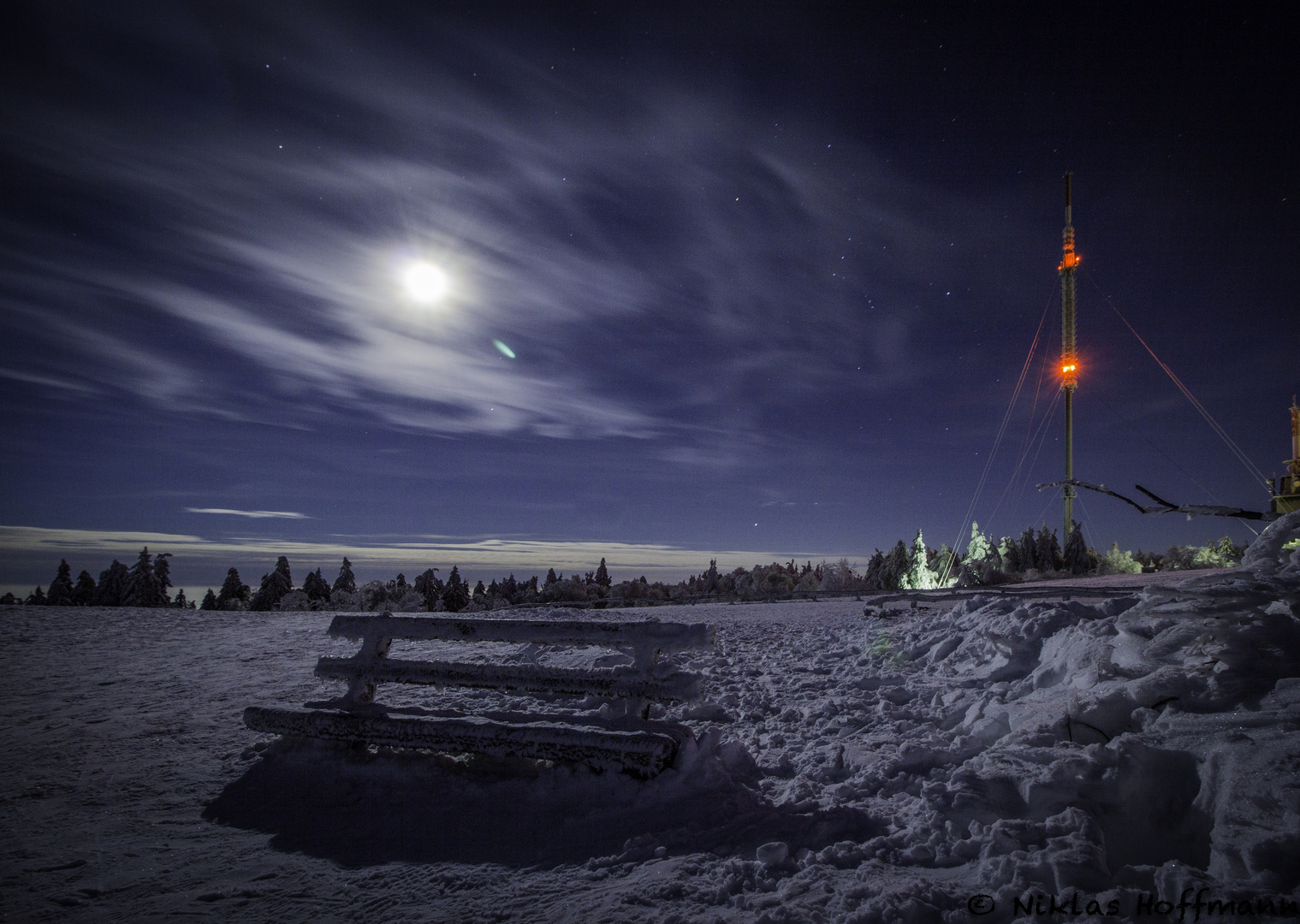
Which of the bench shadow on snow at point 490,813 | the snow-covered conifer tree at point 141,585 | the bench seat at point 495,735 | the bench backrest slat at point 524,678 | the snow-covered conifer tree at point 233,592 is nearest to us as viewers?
the bench shadow on snow at point 490,813

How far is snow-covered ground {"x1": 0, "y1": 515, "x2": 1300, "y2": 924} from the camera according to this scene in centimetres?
267

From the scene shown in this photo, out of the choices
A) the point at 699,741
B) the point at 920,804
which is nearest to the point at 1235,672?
the point at 920,804

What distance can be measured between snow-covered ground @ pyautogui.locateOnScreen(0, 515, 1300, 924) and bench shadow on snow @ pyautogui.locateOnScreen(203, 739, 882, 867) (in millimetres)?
20

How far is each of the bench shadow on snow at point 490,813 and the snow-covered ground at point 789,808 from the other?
20mm

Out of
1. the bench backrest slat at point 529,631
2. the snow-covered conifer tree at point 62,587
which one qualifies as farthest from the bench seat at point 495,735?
the snow-covered conifer tree at point 62,587

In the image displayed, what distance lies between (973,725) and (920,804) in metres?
1.63

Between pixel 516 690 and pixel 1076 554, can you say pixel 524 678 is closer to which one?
pixel 516 690

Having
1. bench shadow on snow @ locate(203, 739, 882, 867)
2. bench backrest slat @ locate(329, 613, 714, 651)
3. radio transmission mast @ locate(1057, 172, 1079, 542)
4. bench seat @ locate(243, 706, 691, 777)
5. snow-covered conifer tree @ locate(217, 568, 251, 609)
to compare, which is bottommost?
snow-covered conifer tree @ locate(217, 568, 251, 609)

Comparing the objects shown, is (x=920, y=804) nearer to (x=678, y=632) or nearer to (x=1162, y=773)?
(x=1162, y=773)

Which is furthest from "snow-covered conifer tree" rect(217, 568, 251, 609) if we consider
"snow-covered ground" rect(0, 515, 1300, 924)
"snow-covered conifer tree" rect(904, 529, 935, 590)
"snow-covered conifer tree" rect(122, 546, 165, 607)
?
"snow-covered conifer tree" rect(904, 529, 935, 590)

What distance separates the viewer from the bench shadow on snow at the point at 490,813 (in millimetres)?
3447

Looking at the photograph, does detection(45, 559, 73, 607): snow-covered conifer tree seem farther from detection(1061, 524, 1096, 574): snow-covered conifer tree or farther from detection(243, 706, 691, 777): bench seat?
detection(1061, 524, 1096, 574): snow-covered conifer tree

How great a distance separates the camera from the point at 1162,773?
2.99 metres

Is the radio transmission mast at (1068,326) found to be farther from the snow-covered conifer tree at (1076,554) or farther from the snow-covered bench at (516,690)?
the snow-covered bench at (516,690)
